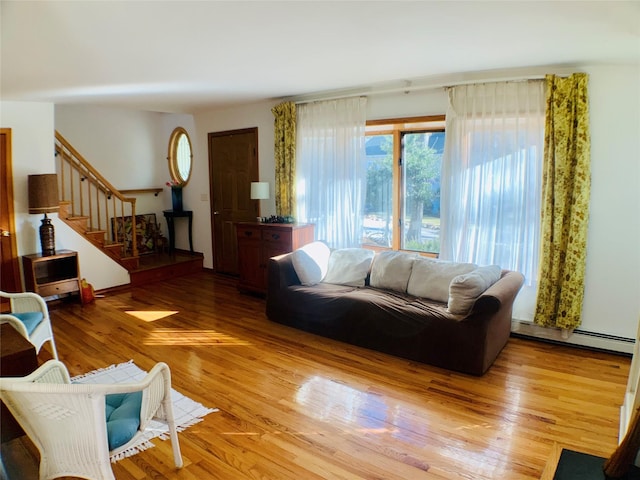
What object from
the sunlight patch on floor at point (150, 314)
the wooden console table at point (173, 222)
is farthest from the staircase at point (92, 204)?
the sunlight patch on floor at point (150, 314)

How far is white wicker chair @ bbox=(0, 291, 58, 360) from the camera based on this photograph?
2953 millimetres

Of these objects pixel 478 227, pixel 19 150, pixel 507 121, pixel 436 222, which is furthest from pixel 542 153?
pixel 19 150

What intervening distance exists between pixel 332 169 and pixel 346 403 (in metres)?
2.91

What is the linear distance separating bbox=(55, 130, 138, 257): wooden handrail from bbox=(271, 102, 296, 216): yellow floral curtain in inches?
83.5

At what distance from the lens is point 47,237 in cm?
501

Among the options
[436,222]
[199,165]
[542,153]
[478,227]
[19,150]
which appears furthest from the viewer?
[199,165]

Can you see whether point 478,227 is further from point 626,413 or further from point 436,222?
point 626,413

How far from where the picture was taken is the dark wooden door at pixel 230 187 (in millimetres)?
6031

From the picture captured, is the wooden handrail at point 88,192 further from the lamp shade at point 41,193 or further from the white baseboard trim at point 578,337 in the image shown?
the white baseboard trim at point 578,337

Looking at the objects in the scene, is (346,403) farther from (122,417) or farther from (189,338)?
(189,338)

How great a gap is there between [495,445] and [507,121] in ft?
9.10

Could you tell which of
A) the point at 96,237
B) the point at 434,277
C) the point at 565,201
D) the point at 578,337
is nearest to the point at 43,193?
the point at 96,237

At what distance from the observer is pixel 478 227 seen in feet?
13.7

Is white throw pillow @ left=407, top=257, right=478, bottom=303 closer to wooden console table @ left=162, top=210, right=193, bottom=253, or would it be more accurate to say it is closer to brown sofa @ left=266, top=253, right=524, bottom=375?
brown sofa @ left=266, top=253, right=524, bottom=375
